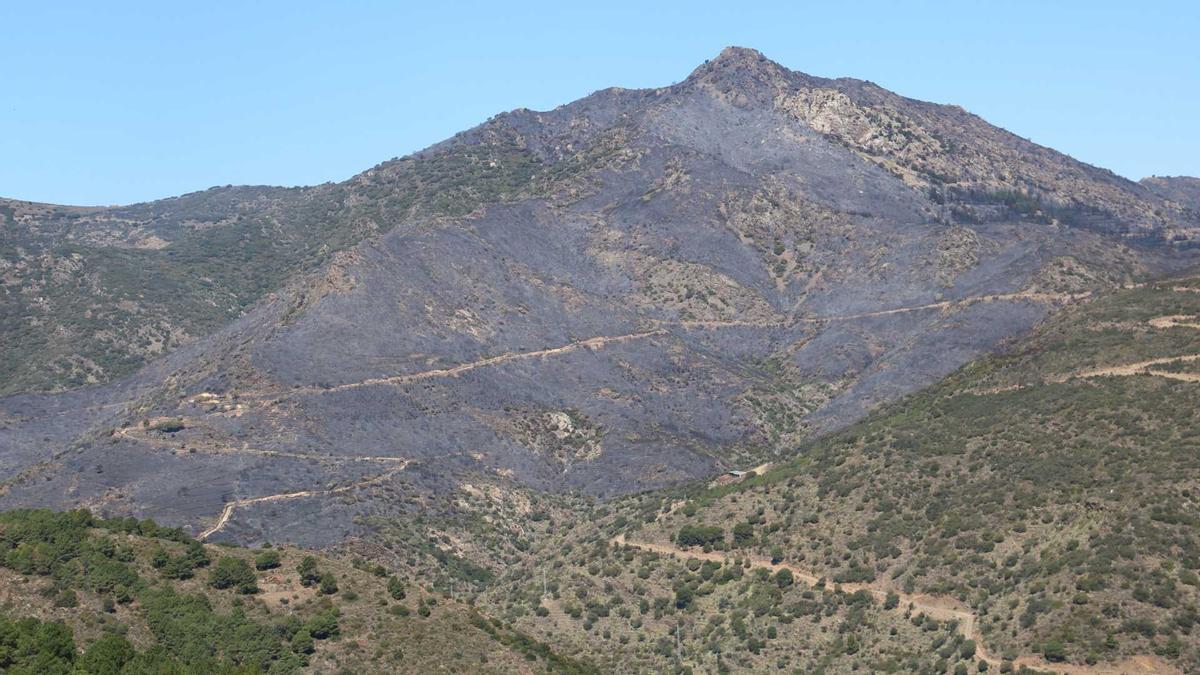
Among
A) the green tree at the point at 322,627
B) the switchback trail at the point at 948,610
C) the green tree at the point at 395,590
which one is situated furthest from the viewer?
the green tree at the point at 395,590

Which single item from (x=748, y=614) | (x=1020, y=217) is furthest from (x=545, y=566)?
(x=1020, y=217)

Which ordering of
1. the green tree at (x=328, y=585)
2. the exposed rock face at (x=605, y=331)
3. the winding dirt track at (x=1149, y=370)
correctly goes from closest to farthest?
the green tree at (x=328, y=585)
the winding dirt track at (x=1149, y=370)
the exposed rock face at (x=605, y=331)

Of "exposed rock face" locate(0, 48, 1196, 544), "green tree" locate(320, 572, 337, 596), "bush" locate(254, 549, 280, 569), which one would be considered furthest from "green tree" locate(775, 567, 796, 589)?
"exposed rock face" locate(0, 48, 1196, 544)

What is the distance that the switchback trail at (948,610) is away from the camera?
70.6m

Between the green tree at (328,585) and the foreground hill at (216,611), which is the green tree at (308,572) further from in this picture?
the green tree at (328,585)

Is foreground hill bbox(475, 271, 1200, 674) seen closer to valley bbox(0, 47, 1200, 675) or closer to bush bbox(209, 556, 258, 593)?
valley bbox(0, 47, 1200, 675)

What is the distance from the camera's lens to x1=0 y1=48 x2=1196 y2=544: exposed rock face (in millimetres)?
122000

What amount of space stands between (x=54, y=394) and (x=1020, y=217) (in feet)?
378

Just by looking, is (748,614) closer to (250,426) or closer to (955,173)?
(250,426)

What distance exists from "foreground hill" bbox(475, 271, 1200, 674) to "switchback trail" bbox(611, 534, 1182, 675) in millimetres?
137

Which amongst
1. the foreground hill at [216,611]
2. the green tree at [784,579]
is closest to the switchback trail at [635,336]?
the green tree at [784,579]

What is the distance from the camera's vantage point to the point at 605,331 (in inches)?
6038

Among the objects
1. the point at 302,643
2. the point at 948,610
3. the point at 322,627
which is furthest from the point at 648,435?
the point at 302,643

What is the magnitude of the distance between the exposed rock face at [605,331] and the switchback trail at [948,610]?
23.4 m
